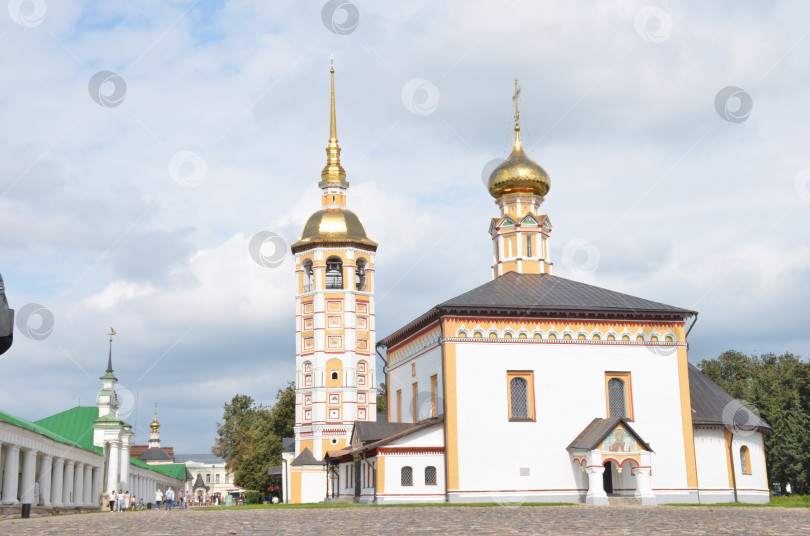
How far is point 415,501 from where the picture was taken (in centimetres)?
2941

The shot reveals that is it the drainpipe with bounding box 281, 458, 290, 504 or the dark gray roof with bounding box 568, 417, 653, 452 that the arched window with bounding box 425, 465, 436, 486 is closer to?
the dark gray roof with bounding box 568, 417, 653, 452

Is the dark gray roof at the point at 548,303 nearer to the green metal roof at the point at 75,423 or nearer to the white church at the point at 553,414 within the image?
the white church at the point at 553,414

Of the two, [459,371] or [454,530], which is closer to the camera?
[454,530]

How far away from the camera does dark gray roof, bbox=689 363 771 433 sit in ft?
107

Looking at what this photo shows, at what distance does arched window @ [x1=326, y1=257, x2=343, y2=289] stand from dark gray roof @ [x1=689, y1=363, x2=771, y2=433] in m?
28.6

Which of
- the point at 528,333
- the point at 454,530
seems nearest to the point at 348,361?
the point at 528,333

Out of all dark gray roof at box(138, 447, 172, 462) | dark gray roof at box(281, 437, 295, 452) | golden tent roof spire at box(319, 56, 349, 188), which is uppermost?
golden tent roof spire at box(319, 56, 349, 188)

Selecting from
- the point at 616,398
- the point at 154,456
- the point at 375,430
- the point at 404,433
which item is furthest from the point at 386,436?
the point at 154,456

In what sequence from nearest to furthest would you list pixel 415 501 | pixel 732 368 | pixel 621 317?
pixel 415 501 < pixel 621 317 < pixel 732 368

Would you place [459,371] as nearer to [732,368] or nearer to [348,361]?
[348,361]

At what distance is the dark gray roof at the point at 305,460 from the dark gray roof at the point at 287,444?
4.70 meters

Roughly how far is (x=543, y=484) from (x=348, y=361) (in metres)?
29.2

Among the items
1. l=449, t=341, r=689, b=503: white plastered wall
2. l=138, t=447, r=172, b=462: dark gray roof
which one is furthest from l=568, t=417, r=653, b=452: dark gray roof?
l=138, t=447, r=172, b=462: dark gray roof

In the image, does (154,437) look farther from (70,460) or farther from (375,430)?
(375,430)
